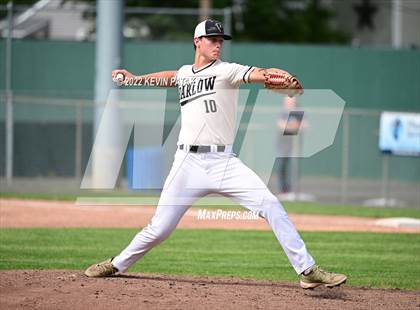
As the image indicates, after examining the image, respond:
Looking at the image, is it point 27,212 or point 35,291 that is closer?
point 35,291

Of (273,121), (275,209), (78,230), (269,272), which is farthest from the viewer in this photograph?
(273,121)

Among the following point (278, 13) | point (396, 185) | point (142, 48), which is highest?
point (278, 13)

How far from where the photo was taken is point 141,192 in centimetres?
2039

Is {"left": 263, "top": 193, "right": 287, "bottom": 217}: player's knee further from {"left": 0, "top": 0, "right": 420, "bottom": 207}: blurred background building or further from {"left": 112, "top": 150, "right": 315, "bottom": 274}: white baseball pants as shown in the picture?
{"left": 0, "top": 0, "right": 420, "bottom": 207}: blurred background building

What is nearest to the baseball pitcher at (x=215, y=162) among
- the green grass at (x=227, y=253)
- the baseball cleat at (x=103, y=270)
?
the baseball cleat at (x=103, y=270)

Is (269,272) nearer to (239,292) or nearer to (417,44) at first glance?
(239,292)

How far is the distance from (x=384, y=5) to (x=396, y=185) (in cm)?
Result: 2141

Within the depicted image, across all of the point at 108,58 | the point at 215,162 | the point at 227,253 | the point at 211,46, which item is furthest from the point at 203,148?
the point at 108,58

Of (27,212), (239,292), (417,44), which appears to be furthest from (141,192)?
(417,44)

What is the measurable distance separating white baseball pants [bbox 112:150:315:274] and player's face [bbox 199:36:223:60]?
96 centimetres

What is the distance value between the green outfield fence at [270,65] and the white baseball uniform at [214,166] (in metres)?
12.7

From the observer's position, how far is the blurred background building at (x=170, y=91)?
22156mm

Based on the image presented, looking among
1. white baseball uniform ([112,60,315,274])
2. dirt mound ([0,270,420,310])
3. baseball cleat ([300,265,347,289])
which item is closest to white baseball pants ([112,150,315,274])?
white baseball uniform ([112,60,315,274])

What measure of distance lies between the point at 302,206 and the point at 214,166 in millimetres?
10763
